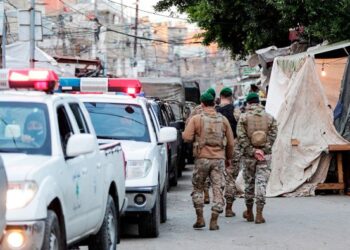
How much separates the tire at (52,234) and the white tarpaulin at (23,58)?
17.8 meters

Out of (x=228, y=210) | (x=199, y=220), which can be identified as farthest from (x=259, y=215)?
(x=199, y=220)

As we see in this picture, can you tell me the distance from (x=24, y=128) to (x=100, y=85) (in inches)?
187

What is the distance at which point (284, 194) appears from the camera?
16531mm

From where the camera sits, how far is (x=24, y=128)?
7.36 metres

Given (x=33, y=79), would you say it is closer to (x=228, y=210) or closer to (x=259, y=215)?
(x=259, y=215)

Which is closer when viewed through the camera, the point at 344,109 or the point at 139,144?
the point at 139,144

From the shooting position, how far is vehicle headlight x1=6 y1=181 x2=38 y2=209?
624cm

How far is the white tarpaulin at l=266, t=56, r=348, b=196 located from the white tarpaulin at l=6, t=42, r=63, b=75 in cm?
969

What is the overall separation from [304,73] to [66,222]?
10.7 meters

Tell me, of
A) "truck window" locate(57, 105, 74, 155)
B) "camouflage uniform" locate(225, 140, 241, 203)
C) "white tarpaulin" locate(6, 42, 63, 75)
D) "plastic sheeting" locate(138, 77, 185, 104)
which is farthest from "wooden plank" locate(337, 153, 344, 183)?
"plastic sheeting" locate(138, 77, 185, 104)

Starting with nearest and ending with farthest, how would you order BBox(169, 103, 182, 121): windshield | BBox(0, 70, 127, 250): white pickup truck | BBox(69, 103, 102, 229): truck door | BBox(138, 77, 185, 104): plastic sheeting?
BBox(0, 70, 127, 250): white pickup truck
BBox(69, 103, 102, 229): truck door
BBox(169, 103, 182, 121): windshield
BBox(138, 77, 185, 104): plastic sheeting

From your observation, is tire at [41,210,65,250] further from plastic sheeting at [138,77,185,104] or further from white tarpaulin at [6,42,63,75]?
plastic sheeting at [138,77,185,104]

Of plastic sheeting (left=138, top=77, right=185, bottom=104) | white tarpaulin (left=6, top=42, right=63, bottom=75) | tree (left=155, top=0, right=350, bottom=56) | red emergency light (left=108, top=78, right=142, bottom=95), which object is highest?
tree (left=155, top=0, right=350, bottom=56)

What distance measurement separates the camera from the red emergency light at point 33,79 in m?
7.56
